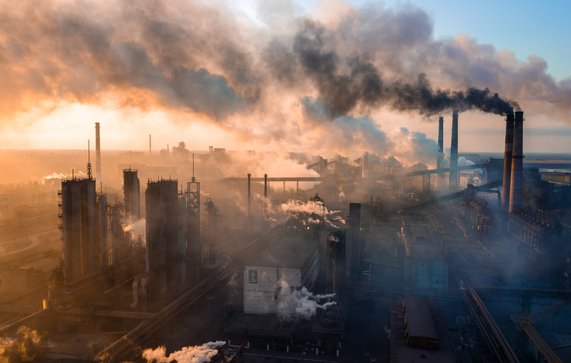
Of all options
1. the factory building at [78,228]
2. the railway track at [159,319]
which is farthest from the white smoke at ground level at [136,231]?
the railway track at [159,319]

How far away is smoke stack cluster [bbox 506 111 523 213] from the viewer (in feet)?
133

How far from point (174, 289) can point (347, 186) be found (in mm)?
47948

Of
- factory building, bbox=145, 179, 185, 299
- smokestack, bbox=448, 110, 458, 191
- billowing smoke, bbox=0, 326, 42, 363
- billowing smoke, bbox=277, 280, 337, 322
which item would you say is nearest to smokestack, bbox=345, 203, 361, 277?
billowing smoke, bbox=277, 280, 337, 322

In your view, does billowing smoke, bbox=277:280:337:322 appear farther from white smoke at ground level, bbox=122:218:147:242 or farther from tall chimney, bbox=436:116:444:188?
tall chimney, bbox=436:116:444:188

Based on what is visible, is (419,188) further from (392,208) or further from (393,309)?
(393,309)

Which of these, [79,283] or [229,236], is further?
[229,236]

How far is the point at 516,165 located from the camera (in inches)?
1607

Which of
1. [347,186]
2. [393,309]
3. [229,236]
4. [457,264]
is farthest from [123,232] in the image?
[347,186]

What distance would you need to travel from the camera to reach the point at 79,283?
29328mm

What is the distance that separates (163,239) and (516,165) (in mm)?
31344

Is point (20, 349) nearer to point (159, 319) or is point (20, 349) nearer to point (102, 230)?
point (159, 319)

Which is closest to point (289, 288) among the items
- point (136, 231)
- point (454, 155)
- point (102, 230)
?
point (136, 231)

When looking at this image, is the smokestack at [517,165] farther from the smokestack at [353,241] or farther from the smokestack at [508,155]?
the smokestack at [353,241]

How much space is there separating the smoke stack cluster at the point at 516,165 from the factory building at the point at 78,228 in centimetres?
3593
